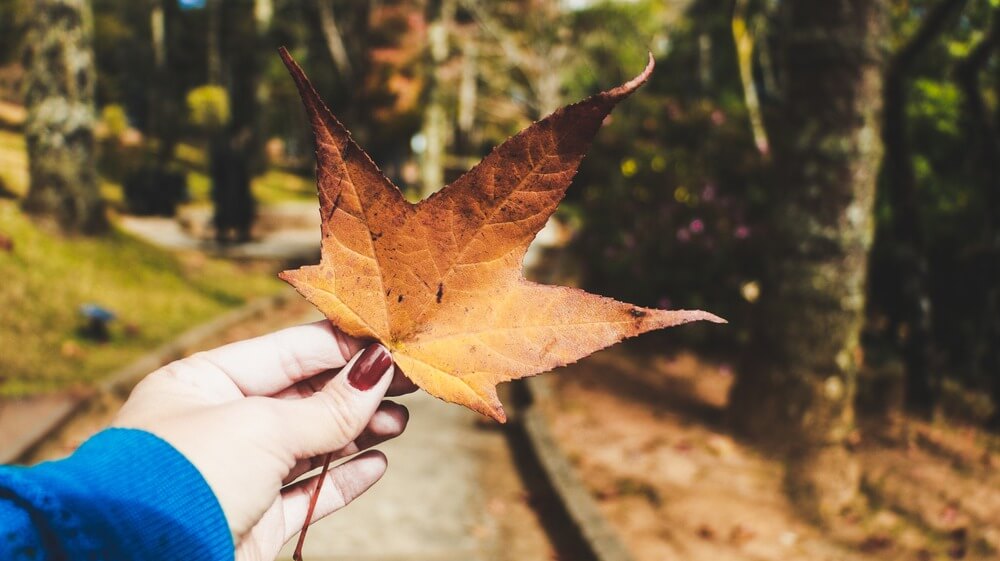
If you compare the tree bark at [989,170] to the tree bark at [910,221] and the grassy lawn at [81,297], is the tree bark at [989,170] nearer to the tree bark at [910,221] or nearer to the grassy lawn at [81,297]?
the tree bark at [910,221]

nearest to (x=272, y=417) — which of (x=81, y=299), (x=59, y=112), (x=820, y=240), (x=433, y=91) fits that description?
(x=820, y=240)

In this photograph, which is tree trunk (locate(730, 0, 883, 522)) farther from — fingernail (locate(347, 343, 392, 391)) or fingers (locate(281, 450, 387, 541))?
fingernail (locate(347, 343, 392, 391))

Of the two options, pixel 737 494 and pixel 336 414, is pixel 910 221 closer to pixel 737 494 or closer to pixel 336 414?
pixel 737 494

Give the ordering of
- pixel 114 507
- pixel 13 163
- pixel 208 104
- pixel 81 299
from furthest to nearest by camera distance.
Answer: pixel 208 104, pixel 13 163, pixel 81 299, pixel 114 507

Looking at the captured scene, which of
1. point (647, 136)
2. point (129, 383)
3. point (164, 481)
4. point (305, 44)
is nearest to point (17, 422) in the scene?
point (129, 383)

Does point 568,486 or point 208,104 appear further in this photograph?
point 208,104

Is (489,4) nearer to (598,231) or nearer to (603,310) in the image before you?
(598,231)

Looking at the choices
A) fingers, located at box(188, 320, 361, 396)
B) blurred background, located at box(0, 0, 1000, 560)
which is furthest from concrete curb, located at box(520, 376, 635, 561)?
fingers, located at box(188, 320, 361, 396)
